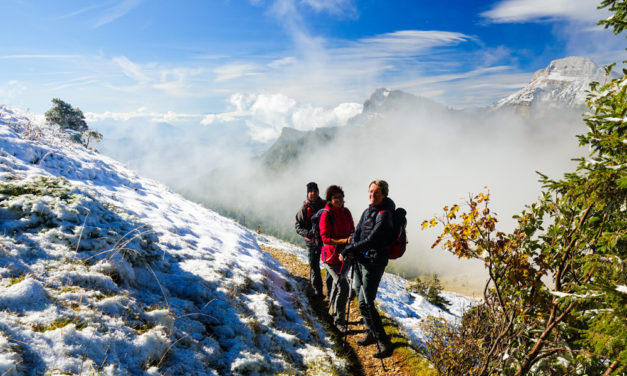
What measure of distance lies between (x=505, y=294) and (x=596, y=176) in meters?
2.64

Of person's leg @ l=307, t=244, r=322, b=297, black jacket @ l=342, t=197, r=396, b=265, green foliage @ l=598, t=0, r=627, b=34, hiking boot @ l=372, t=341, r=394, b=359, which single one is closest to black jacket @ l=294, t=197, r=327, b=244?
person's leg @ l=307, t=244, r=322, b=297

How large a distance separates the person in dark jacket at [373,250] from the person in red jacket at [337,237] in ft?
2.78

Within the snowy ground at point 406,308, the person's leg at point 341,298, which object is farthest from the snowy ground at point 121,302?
the snowy ground at point 406,308

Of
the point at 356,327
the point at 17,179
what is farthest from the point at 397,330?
the point at 17,179

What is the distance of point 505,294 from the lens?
189 inches

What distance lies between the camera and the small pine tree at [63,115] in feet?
140

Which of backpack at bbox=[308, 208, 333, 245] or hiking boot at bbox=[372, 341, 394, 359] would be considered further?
backpack at bbox=[308, 208, 333, 245]

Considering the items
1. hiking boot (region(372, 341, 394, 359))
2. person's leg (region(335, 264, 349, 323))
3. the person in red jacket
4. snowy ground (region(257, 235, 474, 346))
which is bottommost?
snowy ground (region(257, 235, 474, 346))

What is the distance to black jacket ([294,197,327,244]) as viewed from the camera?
10094 millimetres

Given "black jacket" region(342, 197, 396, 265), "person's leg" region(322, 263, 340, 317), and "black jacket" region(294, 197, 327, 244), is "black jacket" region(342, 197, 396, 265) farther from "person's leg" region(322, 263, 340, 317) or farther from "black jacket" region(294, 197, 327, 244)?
"black jacket" region(294, 197, 327, 244)

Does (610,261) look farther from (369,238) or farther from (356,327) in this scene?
(356,327)

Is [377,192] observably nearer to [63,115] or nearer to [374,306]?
[374,306]

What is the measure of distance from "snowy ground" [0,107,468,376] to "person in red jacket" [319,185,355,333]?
967mm

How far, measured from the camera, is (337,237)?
8336 millimetres
